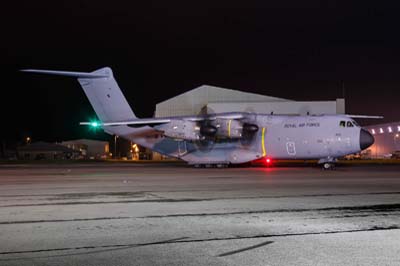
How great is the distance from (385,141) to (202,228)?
2852 inches

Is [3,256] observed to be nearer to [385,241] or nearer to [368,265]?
[368,265]

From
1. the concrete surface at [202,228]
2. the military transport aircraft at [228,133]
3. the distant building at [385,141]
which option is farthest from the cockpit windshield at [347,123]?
the distant building at [385,141]

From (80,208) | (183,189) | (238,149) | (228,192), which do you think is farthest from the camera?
(238,149)

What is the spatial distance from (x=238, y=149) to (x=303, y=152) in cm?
448

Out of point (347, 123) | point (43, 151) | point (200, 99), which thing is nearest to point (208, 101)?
point (200, 99)

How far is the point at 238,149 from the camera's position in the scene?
34.0 metres

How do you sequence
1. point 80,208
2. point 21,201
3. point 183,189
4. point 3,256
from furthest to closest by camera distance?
point 183,189, point 21,201, point 80,208, point 3,256

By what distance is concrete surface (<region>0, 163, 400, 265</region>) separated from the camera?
7371 millimetres

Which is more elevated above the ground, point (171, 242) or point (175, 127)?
point (175, 127)

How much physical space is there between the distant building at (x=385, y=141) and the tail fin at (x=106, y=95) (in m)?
46.8

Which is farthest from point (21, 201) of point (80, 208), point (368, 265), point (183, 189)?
point (368, 265)

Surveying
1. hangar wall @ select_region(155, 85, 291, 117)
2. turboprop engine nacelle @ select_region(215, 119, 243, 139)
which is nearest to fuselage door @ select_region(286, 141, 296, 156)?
turboprop engine nacelle @ select_region(215, 119, 243, 139)

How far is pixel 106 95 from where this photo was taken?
37000 mm

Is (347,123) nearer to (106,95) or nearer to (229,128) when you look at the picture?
(229,128)
